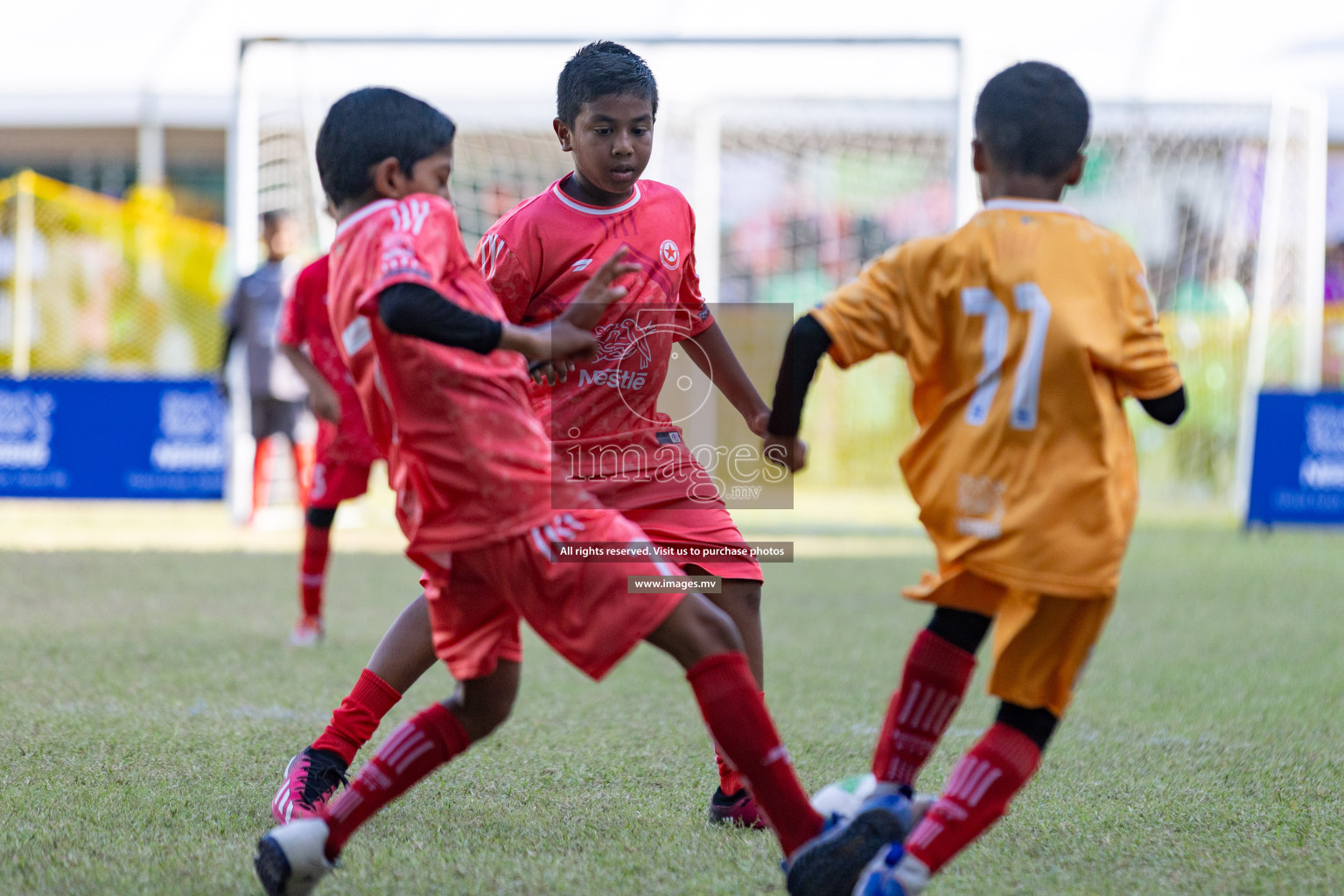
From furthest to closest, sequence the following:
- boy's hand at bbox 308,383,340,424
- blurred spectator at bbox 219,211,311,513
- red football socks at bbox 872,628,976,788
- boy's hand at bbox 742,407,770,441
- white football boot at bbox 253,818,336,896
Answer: blurred spectator at bbox 219,211,311,513, boy's hand at bbox 308,383,340,424, boy's hand at bbox 742,407,770,441, red football socks at bbox 872,628,976,788, white football boot at bbox 253,818,336,896

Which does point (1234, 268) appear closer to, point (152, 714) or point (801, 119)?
point (801, 119)

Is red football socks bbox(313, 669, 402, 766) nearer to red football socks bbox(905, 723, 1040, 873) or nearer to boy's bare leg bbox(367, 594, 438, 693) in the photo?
boy's bare leg bbox(367, 594, 438, 693)

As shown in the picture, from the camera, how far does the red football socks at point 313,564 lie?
→ 575 centimetres

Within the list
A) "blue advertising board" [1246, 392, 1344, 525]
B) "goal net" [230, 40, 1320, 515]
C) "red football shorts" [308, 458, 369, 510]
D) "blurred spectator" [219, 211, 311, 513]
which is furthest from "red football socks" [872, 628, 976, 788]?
"goal net" [230, 40, 1320, 515]

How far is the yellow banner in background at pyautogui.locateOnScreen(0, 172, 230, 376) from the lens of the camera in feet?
42.5

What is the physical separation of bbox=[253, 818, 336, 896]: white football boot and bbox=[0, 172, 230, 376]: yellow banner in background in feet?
36.5

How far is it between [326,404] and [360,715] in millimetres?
1167

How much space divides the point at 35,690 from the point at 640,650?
2232 mm

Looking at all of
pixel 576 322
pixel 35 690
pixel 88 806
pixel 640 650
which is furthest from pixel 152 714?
pixel 576 322

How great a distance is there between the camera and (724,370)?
3506 mm

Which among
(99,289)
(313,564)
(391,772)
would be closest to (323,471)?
(313,564)

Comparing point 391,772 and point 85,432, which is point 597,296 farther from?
point 85,432

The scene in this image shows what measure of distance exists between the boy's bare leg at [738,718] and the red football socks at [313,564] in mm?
3397

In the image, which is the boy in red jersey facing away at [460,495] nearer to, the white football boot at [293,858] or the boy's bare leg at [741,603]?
the white football boot at [293,858]
